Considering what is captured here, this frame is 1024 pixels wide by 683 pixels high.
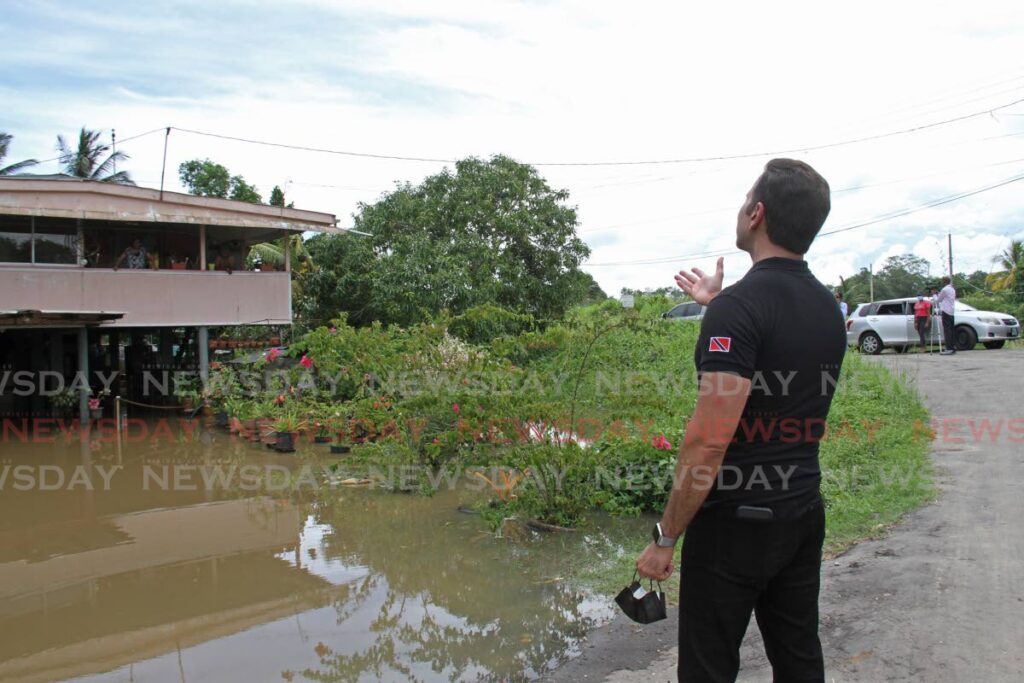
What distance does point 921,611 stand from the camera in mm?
4094

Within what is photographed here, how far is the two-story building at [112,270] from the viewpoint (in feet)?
47.9

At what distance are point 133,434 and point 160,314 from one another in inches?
106

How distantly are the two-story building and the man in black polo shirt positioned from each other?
43.5 feet

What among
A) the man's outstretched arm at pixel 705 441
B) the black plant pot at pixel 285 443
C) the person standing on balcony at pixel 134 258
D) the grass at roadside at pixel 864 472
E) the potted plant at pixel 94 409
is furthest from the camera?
the person standing on balcony at pixel 134 258

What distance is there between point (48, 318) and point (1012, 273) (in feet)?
96.0

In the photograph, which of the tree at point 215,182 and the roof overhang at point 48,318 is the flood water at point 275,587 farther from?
the tree at point 215,182

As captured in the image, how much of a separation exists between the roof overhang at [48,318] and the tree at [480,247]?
6.50 meters

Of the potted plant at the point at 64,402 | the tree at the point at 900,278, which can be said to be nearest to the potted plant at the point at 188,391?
the potted plant at the point at 64,402

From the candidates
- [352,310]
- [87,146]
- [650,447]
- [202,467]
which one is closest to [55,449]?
[202,467]

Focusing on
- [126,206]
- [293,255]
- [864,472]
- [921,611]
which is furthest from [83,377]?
[921,611]

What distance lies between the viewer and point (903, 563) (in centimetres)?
485

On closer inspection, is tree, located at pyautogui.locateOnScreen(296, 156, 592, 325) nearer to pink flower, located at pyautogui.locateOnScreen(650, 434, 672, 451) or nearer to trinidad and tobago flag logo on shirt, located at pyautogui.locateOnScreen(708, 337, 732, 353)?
pink flower, located at pyautogui.locateOnScreen(650, 434, 672, 451)

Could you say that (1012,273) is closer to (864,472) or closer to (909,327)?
(909,327)

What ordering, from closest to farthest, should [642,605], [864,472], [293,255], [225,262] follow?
[642,605] → [864,472] → [225,262] → [293,255]
